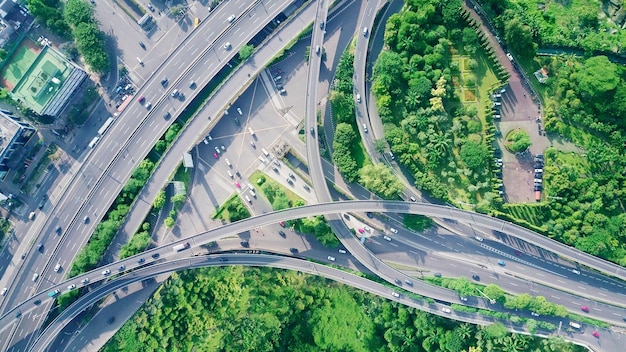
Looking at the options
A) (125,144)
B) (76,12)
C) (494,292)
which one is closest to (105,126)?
(125,144)

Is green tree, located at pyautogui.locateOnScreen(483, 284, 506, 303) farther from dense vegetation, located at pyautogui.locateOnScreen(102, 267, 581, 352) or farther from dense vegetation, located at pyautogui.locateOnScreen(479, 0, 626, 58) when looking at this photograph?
dense vegetation, located at pyautogui.locateOnScreen(479, 0, 626, 58)

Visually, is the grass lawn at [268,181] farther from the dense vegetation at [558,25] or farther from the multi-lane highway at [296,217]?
the dense vegetation at [558,25]

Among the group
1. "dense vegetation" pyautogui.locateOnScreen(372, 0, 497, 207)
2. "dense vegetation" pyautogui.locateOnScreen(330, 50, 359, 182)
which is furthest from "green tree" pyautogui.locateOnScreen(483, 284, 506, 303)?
"dense vegetation" pyautogui.locateOnScreen(330, 50, 359, 182)

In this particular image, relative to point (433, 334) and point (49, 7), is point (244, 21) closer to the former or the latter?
point (49, 7)

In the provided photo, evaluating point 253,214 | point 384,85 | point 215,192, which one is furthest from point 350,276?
point 384,85

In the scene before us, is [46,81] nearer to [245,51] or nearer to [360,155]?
[245,51]
